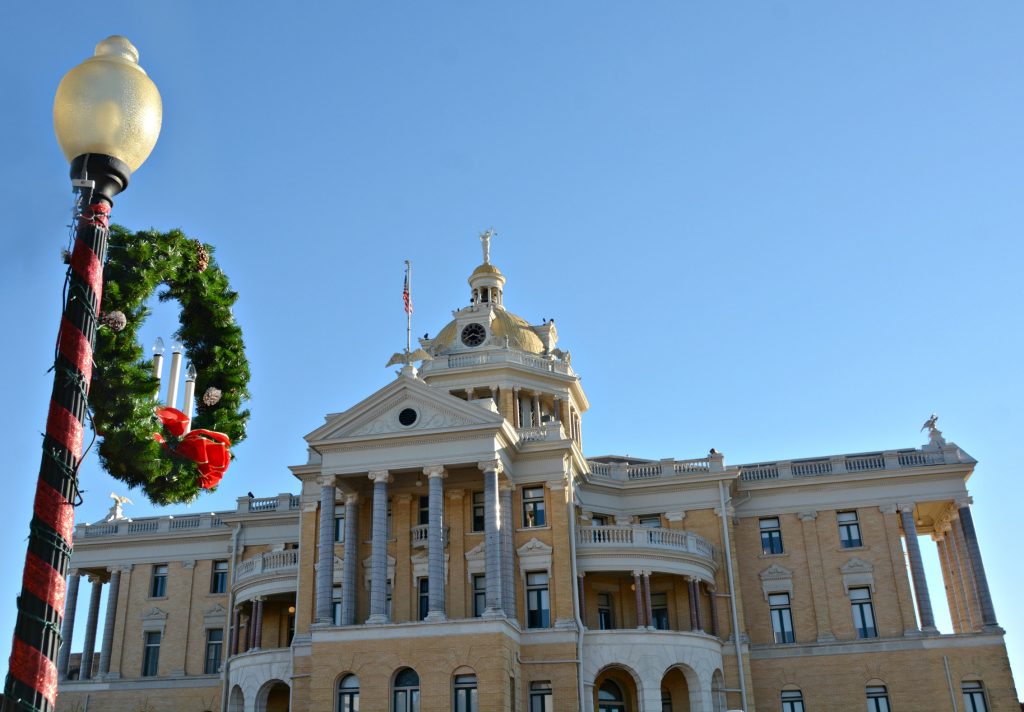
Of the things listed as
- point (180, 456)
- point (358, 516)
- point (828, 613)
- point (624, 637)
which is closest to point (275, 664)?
point (358, 516)

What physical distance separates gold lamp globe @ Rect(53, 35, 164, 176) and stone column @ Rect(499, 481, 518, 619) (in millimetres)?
31852

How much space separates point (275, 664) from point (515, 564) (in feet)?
35.5

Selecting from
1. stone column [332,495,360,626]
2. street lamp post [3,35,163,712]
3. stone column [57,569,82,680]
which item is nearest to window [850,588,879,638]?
stone column [332,495,360,626]

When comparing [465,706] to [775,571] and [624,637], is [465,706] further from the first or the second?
[775,571]

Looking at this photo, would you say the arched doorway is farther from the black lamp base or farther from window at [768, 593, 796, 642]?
the black lamp base

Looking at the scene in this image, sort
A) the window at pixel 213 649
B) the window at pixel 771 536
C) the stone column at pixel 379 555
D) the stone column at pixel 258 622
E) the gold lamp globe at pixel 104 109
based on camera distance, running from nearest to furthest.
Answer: the gold lamp globe at pixel 104 109
the stone column at pixel 379 555
the stone column at pixel 258 622
the window at pixel 771 536
the window at pixel 213 649

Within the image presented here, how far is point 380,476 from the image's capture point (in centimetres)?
4128

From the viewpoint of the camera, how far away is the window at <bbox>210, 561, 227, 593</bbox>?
174ft

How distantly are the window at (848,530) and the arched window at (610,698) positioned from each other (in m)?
12.8

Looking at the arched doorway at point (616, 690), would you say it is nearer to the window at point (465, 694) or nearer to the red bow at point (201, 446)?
the window at point (465, 694)

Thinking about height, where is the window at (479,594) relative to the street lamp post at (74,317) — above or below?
above

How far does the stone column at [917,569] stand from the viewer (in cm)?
4453

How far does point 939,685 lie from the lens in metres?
43.2

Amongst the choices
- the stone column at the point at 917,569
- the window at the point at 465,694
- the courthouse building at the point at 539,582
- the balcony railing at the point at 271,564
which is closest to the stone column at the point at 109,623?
the courthouse building at the point at 539,582
